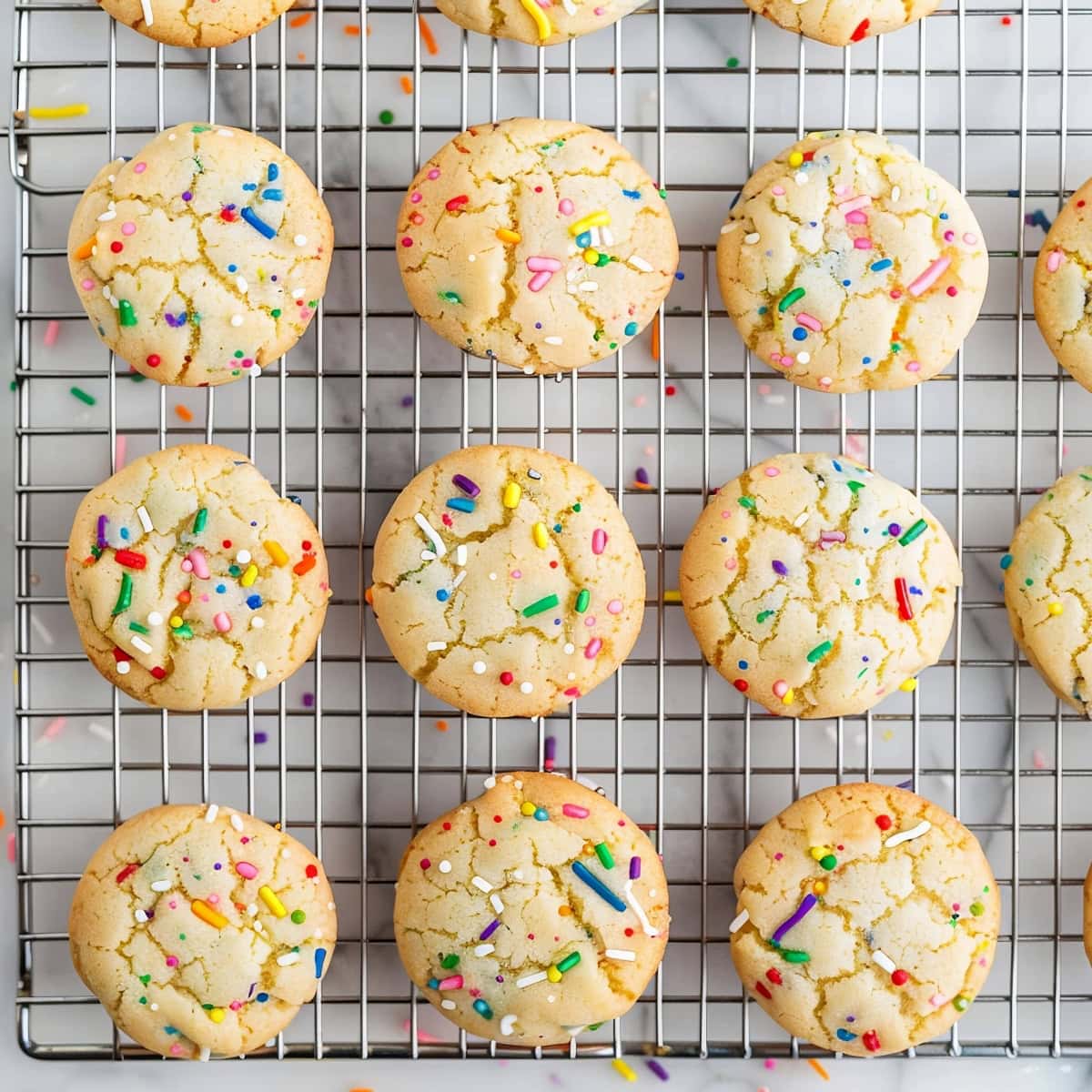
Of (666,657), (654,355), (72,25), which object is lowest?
(666,657)

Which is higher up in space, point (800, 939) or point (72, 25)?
point (72, 25)

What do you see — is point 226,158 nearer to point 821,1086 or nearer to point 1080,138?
point 1080,138

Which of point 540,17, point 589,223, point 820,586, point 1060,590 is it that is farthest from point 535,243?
point 1060,590

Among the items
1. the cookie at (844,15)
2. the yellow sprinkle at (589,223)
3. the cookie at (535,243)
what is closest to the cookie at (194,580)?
the cookie at (535,243)

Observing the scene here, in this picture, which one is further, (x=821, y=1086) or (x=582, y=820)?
(x=821, y=1086)

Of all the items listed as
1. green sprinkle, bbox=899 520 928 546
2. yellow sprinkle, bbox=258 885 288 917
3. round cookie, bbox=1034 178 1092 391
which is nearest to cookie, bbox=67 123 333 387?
yellow sprinkle, bbox=258 885 288 917

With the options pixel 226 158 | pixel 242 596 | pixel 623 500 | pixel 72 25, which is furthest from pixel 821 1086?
pixel 72 25
